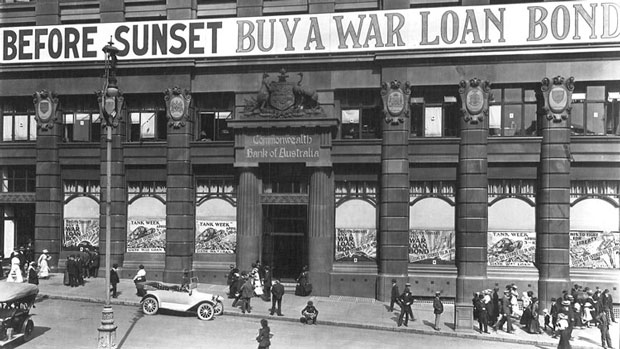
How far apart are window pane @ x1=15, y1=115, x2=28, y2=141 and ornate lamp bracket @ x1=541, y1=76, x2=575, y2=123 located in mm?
27093

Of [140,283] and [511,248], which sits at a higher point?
[511,248]

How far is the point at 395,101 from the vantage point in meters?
24.8

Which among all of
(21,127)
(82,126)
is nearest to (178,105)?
(82,126)

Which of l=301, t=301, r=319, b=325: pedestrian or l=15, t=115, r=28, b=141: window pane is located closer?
l=301, t=301, r=319, b=325: pedestrian

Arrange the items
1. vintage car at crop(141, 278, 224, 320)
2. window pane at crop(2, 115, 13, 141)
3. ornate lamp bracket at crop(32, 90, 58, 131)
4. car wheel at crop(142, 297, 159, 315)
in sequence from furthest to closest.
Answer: window pane at crop(2, 115, 13, 141), ornate lamp bracket at crop(32, 90, 58, 131), car wheel at crop(142, 297, 159, 315), vintage car at crop(141, 278, 224, 320)

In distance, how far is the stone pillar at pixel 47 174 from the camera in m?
27.5

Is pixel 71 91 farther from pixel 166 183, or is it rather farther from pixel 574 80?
pixel 574 80

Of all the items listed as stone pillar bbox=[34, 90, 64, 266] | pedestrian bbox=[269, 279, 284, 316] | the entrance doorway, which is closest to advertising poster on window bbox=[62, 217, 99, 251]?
stone pillar bbox=[34, 90, 64, 266]

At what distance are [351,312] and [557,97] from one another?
1360 cm

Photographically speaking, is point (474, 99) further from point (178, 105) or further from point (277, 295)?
point (178, 105)

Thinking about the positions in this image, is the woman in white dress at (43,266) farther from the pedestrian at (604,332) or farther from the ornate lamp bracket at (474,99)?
the pedestrian at (604,332)

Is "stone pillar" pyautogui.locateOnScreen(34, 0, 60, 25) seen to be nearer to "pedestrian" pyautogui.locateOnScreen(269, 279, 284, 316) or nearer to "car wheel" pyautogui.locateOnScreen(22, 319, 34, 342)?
"car wheel" pyautogui.locateOnScreen(22, 319, 34, 342)

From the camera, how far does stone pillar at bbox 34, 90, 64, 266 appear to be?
2753cm

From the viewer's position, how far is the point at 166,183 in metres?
27.1
